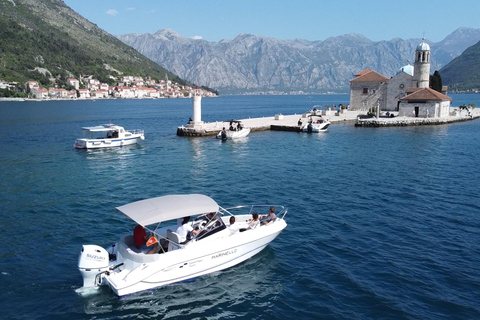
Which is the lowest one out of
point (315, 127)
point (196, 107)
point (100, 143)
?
point (100, 143)

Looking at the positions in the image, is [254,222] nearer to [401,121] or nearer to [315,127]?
[315,127]

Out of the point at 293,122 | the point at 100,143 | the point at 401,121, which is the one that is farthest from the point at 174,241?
the point at 401,121

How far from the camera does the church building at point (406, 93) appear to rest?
233 feet

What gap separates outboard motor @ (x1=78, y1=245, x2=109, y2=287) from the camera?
44.2 ft

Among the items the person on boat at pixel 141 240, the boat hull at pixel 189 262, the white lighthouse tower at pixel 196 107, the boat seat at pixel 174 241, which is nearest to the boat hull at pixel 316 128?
the white lighthouse tower at pixel 196 107

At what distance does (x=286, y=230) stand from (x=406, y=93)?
6817cm

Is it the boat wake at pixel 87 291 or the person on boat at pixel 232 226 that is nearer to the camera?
the boat wake at pixel 87 291

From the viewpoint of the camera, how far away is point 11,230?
765 inches

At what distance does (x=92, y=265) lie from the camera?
44.2 ft

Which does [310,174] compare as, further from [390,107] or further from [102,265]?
[390,107]

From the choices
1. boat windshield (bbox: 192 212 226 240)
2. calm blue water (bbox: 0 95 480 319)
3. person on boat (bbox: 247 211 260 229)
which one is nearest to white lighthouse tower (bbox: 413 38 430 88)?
calm blue water (bbox: 0 95 480 319)

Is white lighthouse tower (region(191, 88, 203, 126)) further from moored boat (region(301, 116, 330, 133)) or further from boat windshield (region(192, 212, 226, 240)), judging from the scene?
boat windshield (region(192, 212, 226, 240))

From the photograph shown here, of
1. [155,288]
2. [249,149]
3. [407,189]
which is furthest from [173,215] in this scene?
[249,149]

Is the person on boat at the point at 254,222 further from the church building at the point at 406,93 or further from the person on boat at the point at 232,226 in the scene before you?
the church building at the point at 406,93
